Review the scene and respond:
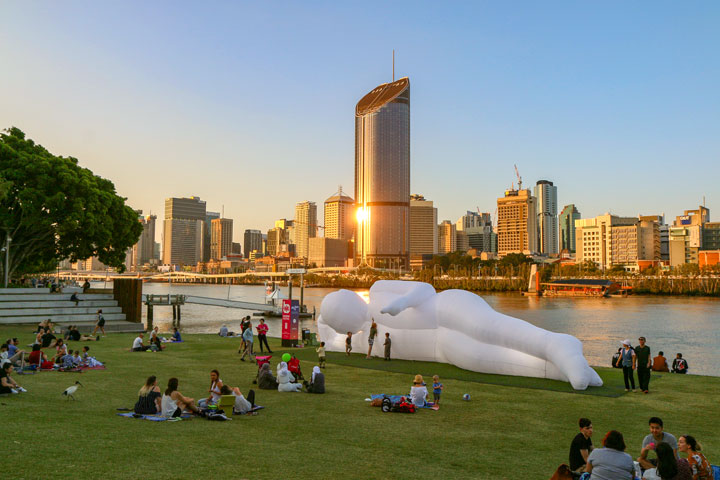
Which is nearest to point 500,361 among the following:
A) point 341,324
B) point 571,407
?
point 571,407

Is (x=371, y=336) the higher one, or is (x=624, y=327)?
(x=371, y=336)

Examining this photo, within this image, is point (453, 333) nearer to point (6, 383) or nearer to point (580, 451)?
point (580, 451)

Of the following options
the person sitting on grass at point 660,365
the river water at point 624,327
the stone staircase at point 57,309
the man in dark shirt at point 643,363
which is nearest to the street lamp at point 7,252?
the stone staircase at point 57,309

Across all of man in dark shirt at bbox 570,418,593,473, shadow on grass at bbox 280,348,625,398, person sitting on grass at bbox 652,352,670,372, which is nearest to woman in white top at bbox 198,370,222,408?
man in dark shirt at bbox 570,418,593,473

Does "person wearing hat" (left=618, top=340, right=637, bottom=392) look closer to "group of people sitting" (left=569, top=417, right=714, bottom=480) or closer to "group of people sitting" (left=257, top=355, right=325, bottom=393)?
"group of people sitting" (left=569, top=417, right=714, bottom=480)

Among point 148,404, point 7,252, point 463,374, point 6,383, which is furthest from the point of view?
point 7,252

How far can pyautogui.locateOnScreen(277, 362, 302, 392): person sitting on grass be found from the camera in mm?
14406

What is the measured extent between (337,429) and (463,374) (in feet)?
27.0

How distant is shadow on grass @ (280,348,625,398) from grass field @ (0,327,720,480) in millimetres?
112

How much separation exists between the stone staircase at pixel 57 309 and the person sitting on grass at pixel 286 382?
65.4ft

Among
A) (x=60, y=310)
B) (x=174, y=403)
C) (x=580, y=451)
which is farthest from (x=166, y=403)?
(x=60, y=310)

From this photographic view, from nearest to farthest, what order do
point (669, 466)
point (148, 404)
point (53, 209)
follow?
point (669, 466)
point (148, 404)
point (53, 209)

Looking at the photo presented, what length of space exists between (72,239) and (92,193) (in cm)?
372

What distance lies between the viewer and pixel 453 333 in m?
19.4
